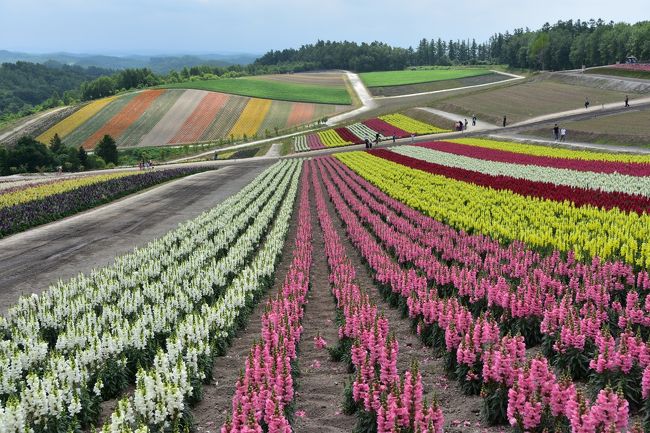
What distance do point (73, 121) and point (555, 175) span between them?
118 m

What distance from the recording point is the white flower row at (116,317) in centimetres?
938

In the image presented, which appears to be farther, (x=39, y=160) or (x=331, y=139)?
(x=331, y=139)

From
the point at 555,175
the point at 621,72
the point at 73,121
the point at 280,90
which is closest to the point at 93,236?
the point at 555,175

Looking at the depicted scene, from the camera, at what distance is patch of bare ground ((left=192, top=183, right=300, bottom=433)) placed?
10359 mm

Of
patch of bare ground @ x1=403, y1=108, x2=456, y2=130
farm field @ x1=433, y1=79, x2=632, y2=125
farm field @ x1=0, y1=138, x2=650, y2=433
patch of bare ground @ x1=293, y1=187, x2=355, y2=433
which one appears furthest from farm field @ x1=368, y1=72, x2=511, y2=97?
patch of bare ground @ x1=293, y1=187, x2=355, y2=433

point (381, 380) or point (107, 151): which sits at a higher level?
point (381, 380)

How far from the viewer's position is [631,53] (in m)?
135

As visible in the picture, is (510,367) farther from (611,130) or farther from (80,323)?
(611,130)

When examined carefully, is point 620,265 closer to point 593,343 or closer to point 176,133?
point 593,343

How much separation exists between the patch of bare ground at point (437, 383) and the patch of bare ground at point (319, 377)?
1432mm

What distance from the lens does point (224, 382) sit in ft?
40.0

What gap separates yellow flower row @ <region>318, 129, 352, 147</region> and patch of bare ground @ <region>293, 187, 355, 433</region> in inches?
2633

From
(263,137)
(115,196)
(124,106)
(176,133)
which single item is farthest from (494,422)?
(124,106)

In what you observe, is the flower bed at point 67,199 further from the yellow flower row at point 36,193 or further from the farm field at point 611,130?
the farm field at point 611,130
